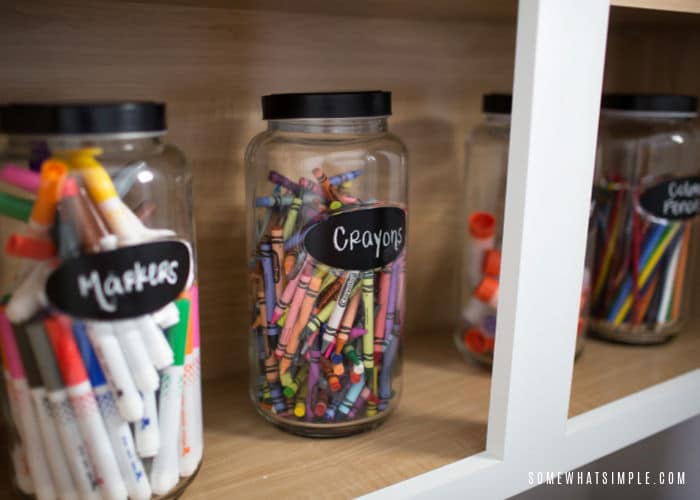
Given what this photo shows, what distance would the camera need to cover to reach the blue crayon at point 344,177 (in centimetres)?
55

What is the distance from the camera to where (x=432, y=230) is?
2.66ft

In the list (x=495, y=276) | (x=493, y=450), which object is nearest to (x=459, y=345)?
(x=495, y=276)

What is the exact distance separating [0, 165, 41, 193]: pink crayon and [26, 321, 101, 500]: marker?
86 millimetres

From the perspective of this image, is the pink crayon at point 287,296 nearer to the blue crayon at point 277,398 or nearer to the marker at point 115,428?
the blue crayon at point 277,398

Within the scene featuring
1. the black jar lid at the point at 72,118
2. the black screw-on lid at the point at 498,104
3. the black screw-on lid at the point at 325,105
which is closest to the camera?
the black jar lid at the point at 72,118

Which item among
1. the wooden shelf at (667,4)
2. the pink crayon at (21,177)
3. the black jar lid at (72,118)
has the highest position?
the wooden shelf at (667,4)

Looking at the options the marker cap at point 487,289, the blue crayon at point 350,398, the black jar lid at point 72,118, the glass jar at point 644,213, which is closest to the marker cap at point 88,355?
the black jar lid at point 72,118

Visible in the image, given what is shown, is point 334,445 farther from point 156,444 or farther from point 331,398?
point 156,444

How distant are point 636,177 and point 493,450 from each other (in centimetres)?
40

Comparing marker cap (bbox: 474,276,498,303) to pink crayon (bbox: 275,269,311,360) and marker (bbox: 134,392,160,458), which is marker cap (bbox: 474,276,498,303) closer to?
pink crayon (bbox: 275,269,311,360)

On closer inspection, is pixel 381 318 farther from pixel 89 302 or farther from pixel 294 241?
pixel 89 302

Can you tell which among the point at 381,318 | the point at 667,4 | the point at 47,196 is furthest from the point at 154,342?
the point at 667,4

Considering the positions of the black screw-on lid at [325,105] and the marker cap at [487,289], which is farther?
the marker cap at [487,289]

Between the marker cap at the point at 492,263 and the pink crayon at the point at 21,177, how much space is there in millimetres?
470
